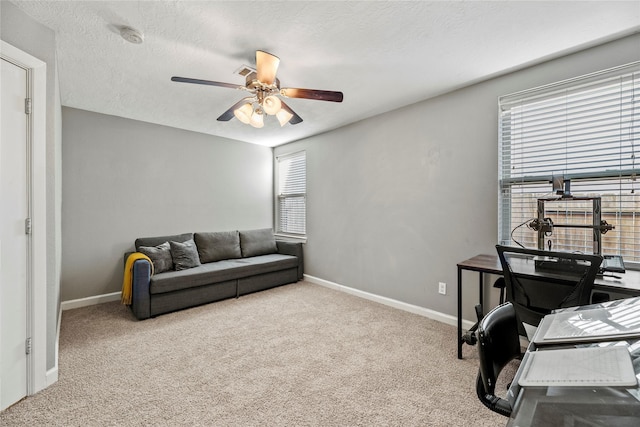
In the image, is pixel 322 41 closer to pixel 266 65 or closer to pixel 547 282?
pixel 266 65

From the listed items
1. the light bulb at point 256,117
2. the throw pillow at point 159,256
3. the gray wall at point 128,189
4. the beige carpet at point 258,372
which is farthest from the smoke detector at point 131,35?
the beige carpet at point 258,372

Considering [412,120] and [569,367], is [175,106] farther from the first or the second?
[569,367]

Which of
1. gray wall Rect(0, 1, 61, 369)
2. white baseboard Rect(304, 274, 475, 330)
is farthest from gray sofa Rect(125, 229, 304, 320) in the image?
gray wall Rect(0, 1, 61, 369)

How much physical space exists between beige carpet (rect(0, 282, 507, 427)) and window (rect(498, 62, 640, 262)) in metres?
1.32

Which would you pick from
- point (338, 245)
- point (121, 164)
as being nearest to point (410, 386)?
point (338, 245)

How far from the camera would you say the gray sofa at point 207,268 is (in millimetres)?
3145

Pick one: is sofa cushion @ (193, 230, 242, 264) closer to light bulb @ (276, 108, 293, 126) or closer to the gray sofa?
the gray sofa

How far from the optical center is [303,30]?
1.94m

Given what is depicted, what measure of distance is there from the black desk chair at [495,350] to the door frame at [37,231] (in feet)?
8.56

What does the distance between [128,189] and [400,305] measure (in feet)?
12.6

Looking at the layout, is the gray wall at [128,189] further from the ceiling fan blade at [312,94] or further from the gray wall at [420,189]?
the ceiling fan blade at [312,94]

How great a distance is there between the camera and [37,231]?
6.19 feet

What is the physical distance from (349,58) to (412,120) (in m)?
1.29

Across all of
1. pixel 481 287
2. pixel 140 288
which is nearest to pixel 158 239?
pixel 140 288
